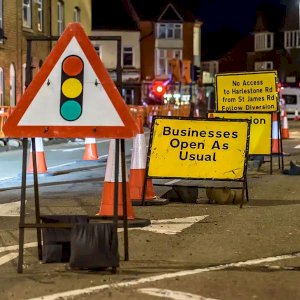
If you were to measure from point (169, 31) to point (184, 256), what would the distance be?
58.0 metres

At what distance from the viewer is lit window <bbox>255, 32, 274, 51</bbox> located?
75.9 m

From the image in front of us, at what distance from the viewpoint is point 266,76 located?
14.7 metres

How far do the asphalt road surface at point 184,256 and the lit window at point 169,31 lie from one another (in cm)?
5296

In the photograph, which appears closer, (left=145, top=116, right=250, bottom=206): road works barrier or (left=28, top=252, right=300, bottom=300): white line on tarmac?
(left=28, top=252, right=300, bottom=300): white line on tarmac

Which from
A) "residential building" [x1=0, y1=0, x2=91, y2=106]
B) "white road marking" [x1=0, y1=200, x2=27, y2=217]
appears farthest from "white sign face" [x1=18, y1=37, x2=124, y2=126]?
"residential building" [x1=0, y1=0, x2=91, y2=106]

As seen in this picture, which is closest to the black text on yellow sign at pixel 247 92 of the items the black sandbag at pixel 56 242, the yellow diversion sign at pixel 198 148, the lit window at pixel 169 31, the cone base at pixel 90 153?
the cone base at pixel 90 153

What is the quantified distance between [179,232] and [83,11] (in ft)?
104

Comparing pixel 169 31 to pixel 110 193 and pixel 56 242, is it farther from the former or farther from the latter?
pixel 56 242

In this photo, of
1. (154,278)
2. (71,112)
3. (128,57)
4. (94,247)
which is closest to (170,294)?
(154,278)

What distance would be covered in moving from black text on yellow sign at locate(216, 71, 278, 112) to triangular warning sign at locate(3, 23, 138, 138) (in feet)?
28.3

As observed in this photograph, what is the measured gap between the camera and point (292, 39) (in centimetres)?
7338

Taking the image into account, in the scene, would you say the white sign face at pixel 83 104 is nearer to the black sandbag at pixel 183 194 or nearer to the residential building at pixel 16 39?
the black sandbag at pixel 183 194

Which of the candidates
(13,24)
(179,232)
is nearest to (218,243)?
(179,232)

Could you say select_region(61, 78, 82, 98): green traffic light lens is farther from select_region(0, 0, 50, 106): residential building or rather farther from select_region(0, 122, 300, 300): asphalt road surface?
select_region(0, 0, 50, 106): residential building
